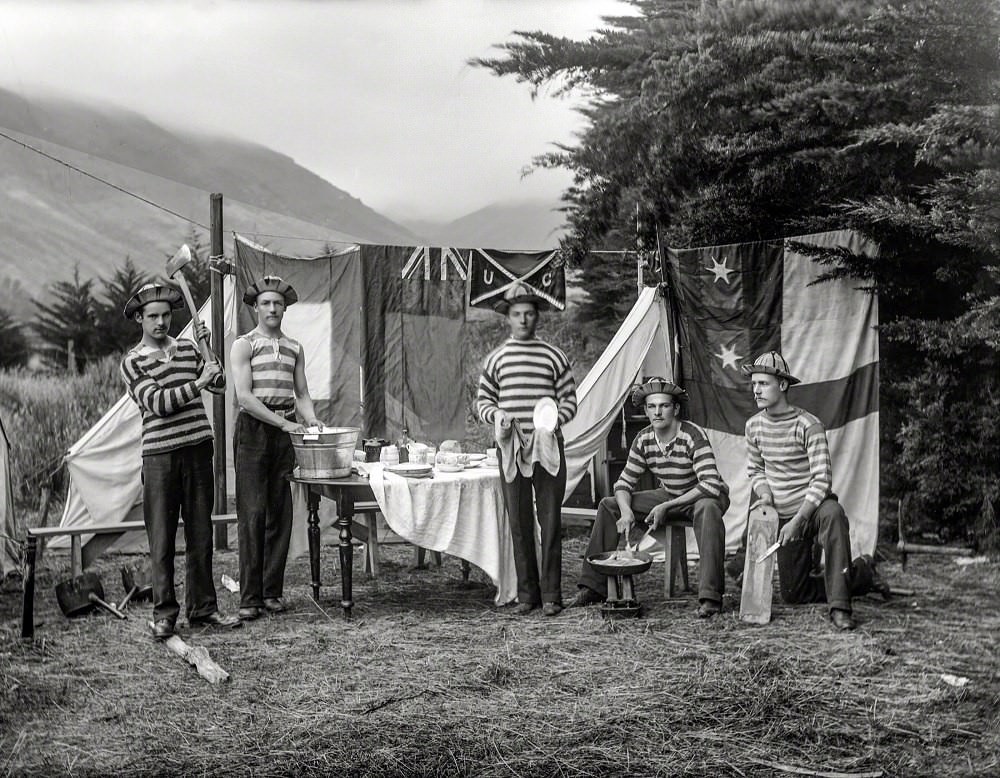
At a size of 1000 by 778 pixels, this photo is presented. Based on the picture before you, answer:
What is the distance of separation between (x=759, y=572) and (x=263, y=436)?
8.48 ft

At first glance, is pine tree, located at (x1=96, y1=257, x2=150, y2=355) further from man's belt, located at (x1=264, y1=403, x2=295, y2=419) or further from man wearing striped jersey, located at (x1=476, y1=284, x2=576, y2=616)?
man wearing striped jersey, located at (x1=476, y1=284, x2=576, y2=616)

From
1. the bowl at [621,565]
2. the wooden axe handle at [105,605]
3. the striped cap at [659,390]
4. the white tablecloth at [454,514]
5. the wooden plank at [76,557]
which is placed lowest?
the wooden axe handle at [105,605]

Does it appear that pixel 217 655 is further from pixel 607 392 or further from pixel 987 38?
pixel 987 38

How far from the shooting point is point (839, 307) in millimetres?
5707

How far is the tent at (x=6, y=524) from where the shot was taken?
5.50 metres

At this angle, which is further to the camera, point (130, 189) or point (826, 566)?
point (130, 189)

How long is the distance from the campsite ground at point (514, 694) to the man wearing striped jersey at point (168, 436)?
0.41 metres

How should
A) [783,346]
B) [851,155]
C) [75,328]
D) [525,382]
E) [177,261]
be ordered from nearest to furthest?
[177,261] → [525,382] → [851,155] → [783,346] → [75,328]

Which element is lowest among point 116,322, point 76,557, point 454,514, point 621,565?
point 76,557

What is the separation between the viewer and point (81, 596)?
4785 mm

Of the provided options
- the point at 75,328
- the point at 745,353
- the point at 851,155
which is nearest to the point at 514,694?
the point at 745,353

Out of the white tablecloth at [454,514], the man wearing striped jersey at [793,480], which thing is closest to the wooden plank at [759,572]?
the man wearing striped jersey at [793,480]

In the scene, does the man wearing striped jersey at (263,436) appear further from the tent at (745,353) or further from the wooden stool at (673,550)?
the tent at (745,353)

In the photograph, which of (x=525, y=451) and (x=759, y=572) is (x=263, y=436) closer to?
(x=525, y=451)
